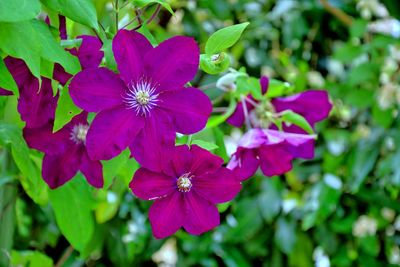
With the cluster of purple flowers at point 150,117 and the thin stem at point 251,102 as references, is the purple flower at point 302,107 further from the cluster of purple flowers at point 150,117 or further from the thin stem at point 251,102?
the cluster of purple flowers at point 150,117

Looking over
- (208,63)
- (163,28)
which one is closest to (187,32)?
(163,28)

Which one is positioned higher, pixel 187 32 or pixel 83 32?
pixel 83 32

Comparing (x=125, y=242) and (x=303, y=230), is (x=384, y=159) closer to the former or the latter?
(x=303, y=230)

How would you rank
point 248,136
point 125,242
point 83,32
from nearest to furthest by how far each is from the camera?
1. point 248,136
2. point 83,32
3. point 125,242

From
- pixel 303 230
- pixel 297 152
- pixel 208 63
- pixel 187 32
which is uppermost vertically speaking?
pixel 208 63

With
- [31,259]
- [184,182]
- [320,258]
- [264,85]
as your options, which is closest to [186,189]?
[184,182]

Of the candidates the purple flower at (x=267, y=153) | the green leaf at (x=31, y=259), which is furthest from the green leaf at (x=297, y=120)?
A: the green leaf at (x=31, y=259)
